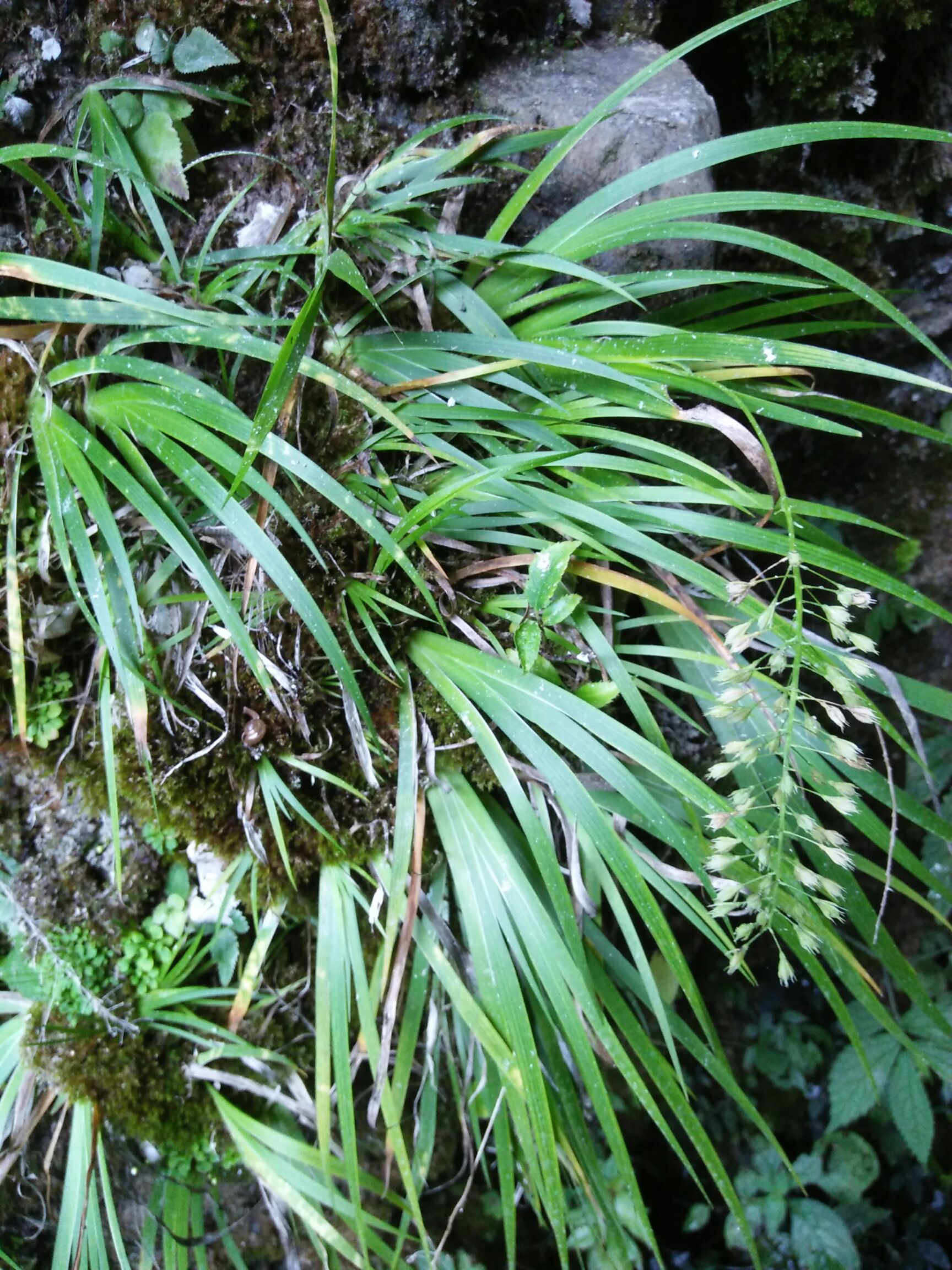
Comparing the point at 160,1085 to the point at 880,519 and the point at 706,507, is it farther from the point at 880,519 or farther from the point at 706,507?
the point at 880,519

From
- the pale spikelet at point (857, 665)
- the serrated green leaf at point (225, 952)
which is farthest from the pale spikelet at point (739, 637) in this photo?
the serrated green leaf at point (225, 952)

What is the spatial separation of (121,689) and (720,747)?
98cm

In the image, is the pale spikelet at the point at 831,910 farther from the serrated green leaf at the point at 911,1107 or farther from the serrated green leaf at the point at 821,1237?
the serrated green leaf at the point at 821,1237

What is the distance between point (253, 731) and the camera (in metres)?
1.12

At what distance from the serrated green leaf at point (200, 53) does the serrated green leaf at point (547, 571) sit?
863mm

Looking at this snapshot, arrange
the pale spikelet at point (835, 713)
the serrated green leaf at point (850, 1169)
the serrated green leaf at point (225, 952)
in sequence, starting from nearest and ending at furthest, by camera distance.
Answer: the pale spikelet at point (835, 713)
the serrated green leaf at point (225, 952)
the serrated green leaf at point (850, 1169)

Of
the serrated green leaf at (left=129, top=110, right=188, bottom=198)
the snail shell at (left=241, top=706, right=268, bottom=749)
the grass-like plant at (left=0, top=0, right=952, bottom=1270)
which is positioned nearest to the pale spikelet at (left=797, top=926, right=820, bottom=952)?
the grass-like plant at (left=0, top=0, right=952, bottom=1270)

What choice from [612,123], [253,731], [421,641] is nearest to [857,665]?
[421,641]

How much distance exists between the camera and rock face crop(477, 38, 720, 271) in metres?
1.21

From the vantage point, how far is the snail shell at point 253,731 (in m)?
1.12

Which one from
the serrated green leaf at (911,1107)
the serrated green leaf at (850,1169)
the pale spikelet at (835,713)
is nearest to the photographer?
Result: the pale spikelet at (835,713)

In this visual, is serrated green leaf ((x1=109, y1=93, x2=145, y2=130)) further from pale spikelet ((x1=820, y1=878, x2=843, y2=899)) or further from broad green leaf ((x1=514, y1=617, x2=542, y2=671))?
pale spikelet ((x1=820, y1=878, x2=843, y2=899))

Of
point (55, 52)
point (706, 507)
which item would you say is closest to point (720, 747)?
point (706, 507)

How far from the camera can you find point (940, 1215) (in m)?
1.80
